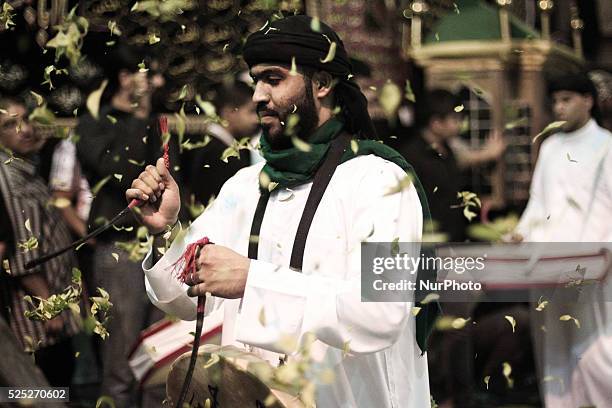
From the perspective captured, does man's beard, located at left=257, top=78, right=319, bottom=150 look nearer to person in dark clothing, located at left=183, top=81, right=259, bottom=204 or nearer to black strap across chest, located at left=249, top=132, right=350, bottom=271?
black strap across chest, located at left=249, top=132, right=350, bottom=271

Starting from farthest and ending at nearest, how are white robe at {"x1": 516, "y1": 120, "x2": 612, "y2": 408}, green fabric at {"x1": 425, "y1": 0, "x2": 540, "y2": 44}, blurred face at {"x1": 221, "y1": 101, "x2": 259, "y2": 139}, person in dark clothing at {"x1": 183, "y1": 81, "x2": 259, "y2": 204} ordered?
green fabric at {"x1": 425, "y1": 0, "x2": 540, "y2": 44} → blurred face at {"x1": 221, "y1": 101, "x2": 259, "y2": 139} → person in dark clothing at {"x1": 183, "y1": 81, "x2": 259, "y2": 204} → white robe at {"x1": 516, "y1": 120, "x2": 612, "y2": 408}

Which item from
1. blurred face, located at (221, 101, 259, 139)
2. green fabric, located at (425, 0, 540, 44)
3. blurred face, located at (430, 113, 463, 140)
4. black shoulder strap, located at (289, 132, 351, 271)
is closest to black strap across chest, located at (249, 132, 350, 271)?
black shoulder strap, located at (289, 132, 351, 271)

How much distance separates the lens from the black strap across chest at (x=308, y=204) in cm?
409

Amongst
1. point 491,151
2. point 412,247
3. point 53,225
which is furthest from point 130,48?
point 491,151

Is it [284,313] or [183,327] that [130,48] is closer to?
[183,327]

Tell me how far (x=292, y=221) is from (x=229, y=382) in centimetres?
58

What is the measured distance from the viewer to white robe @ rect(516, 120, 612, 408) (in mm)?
6770

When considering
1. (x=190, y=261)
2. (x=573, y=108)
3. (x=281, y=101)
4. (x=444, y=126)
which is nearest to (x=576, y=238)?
(x=573, y=108)

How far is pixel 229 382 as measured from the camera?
3891 millimetres

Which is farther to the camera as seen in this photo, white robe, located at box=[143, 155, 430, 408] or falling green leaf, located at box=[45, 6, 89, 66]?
falling green leaf, located at box=[45, 6, 89, 66]

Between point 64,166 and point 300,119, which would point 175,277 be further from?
point 64,166

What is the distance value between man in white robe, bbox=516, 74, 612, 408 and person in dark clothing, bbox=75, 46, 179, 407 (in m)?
2.06

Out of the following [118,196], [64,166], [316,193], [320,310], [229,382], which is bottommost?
[229,382]

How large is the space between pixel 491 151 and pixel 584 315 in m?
5.81
